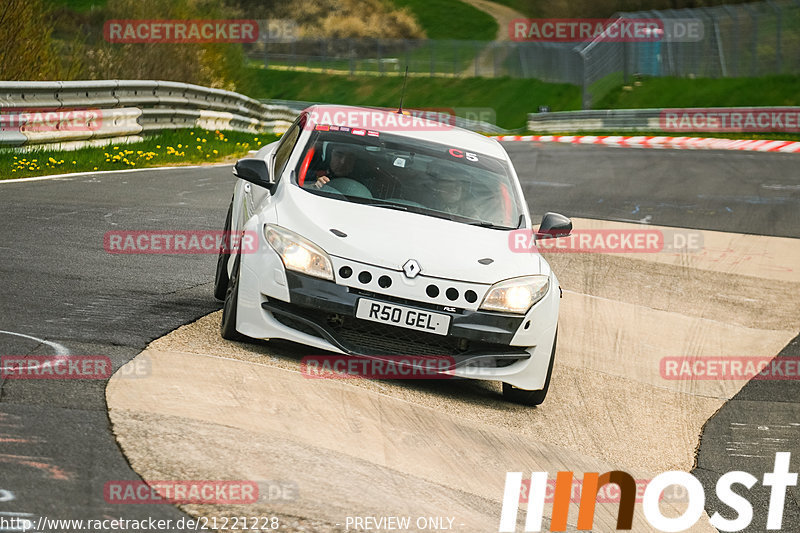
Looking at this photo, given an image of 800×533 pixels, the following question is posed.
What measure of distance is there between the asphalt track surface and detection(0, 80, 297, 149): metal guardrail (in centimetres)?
133

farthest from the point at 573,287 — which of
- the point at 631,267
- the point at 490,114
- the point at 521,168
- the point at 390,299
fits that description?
the point at 490,114

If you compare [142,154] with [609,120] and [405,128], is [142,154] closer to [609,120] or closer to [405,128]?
[405,128]

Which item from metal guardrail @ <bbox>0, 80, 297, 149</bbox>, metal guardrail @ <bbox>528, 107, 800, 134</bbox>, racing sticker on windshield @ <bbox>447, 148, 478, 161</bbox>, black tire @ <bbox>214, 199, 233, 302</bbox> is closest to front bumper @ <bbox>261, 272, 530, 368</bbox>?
black tire @ <bbox>214, 199, 233, 302</bbox>

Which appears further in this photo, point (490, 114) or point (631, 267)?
point (490, 114)

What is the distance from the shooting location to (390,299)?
639 centimetres

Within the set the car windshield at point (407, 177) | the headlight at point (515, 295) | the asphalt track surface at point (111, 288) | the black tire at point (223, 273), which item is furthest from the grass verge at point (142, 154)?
the headlight at point (515, 295)

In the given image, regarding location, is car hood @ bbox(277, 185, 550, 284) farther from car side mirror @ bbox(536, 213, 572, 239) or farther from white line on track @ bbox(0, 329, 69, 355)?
white line on track @ bbox(0, 329, 69, 355)

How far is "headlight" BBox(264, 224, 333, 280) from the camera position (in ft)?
21.1

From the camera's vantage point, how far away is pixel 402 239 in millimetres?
6617

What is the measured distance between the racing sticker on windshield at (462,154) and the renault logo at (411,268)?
1.71m

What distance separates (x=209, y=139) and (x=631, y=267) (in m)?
11.9

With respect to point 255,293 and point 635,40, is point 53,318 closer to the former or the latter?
point 255,293

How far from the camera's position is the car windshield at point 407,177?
7.37 meters

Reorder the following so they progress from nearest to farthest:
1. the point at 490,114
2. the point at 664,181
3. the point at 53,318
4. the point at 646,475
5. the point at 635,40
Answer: the point at 646,475 < the point at 53,318 < the point at 664,181 < the point at 635,40 < the point at 490,114
